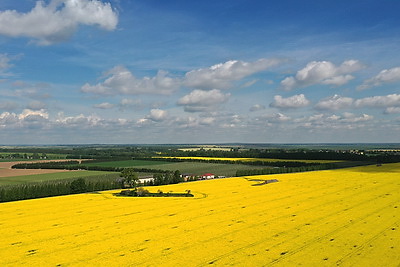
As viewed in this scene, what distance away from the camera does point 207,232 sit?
30047 millimetres

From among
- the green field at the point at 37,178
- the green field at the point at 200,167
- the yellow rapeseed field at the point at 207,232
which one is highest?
the yellow rapeseed field at the point at 207,232

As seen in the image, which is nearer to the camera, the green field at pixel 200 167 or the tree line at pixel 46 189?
the tree line at pixel 46 189

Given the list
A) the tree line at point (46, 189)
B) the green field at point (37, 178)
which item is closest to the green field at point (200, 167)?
the green field at point (37, 178)

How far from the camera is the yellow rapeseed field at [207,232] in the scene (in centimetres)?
2277

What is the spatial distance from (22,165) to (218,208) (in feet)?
413

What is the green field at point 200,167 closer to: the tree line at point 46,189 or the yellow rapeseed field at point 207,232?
the tree line at point 46,189

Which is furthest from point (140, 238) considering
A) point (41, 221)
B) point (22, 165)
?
point (22, 165)

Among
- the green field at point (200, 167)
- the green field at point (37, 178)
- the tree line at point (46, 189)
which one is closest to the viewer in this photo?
the tree line at point (46, 189)

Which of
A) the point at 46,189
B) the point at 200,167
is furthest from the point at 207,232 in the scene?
the point at 200,167

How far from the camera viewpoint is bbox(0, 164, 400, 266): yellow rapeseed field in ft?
74.7

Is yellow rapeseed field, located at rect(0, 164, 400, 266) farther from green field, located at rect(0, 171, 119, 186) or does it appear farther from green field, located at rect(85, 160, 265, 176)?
green field, located at rect(85, 160, 265, 176)

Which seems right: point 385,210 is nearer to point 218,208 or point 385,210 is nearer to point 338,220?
point 338,220

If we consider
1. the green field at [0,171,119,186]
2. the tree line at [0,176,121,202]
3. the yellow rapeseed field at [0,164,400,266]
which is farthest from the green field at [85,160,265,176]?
the yellow rapeseed field at [0,164,400,266]

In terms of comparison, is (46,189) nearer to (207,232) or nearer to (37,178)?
(207,232)
